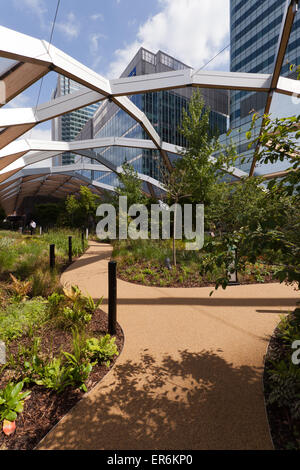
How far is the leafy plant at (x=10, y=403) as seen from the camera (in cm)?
216

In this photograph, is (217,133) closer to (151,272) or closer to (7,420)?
(151,272)

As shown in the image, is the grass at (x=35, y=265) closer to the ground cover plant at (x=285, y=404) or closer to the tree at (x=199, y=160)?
the ground cover plant at (x=285, y=404)

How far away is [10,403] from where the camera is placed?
2232 mm

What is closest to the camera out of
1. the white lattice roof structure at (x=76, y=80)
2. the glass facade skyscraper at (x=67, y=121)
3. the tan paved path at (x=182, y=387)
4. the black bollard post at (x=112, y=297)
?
the tan paved path at (x=182, y=387)

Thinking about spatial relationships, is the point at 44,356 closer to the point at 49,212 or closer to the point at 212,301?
the point at 212,301

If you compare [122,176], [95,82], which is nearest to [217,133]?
[95,82]

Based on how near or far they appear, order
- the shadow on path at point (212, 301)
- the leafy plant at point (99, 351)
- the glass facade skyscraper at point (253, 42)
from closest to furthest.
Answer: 1. the leafy plant at point (99, 351)
2. the shadow on path at point (212, 301)
3. the glass facade skyscraper at point (253, 42)

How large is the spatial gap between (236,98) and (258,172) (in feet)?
117

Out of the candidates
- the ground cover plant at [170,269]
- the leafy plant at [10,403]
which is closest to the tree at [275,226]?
the leafy plant at [10,403]

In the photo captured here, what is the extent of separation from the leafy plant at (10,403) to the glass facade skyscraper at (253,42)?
43.3 meters

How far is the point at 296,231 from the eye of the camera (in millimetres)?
1977
